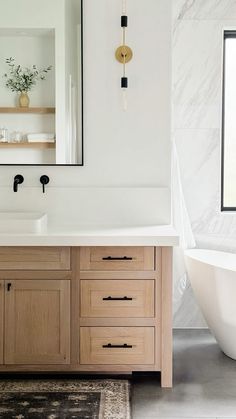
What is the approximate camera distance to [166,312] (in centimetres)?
338

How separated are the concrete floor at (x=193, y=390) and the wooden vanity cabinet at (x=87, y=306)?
0.12 metres

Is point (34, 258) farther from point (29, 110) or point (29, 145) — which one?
point (29, 110)

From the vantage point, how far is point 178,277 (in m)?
4.47

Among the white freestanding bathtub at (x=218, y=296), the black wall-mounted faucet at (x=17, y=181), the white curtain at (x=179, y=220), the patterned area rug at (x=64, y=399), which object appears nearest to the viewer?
the patterned area rug at (x=64, y=399)

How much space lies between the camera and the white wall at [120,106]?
12.8ft

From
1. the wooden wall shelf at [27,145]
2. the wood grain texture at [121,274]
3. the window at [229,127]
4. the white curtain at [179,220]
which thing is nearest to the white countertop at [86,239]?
the wood grain texture at [121,274]

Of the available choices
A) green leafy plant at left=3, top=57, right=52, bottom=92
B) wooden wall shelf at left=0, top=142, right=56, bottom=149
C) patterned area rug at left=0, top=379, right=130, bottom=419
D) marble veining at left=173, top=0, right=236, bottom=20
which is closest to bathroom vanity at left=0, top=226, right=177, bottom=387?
patterned area rug at left=0, top=379, right=130, bottom=419

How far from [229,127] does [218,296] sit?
57.7 inches

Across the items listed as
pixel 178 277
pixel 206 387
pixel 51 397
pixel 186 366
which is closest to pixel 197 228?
pixel 178 277

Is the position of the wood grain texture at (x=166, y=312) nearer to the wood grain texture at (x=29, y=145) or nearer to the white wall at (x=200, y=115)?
the wood grain texture at (x=29, y=145)

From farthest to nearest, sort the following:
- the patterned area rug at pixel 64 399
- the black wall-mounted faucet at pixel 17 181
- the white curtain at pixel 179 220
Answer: the white curtain at pixel 179 220
the black wall-mounted faucet at pixel 17 181
the patterned area rug at pixel 64 399

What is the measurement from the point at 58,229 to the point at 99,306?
1.62 ft

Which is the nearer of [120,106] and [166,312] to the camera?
[166,312]

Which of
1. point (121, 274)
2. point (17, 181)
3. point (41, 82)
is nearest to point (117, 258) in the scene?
point (121, 274)
